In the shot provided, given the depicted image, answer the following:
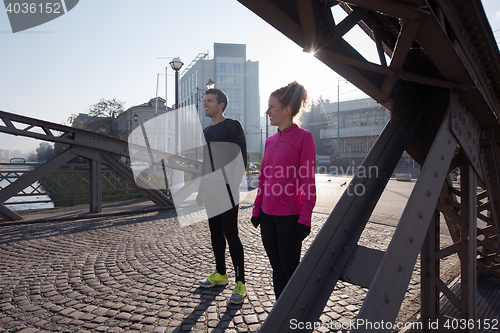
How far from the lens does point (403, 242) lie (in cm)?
128

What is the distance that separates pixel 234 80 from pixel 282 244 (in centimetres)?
6141

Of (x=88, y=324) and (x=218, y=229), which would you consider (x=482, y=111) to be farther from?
(x=88, y=324)

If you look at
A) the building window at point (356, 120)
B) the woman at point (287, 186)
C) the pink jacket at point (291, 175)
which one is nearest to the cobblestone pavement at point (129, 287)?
the woman at point (287, 186)

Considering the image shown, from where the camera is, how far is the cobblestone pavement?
2537mm

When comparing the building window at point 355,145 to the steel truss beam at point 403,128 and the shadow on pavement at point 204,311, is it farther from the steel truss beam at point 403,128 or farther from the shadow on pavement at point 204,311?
the steel truss beam at point 403,128

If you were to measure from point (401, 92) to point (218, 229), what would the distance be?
2.21 metres

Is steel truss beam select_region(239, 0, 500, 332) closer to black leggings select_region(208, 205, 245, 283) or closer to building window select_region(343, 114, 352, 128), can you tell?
black leggings select_region(208, 205, 245, 283)

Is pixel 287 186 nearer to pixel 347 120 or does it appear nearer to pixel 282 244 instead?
pixel 282 244

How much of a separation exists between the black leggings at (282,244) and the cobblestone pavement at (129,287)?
2.26ft

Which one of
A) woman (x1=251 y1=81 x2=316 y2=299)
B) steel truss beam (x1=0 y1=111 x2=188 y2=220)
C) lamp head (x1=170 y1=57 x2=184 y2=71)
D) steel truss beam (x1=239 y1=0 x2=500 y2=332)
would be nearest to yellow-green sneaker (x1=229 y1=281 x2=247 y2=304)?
woman (x1=251 y1=81 x2=316 y2=299)

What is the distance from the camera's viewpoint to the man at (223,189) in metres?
3.02

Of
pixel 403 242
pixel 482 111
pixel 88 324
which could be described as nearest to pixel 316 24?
pixel 403 242

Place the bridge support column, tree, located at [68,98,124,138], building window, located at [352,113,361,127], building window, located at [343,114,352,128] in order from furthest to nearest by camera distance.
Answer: building window, located at [343,114,352,128], building window, located at [352,113,361,127], tree, located at [68,98,124,138], the bridge support column

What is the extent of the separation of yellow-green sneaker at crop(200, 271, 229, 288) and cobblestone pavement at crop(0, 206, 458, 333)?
0.23ft
